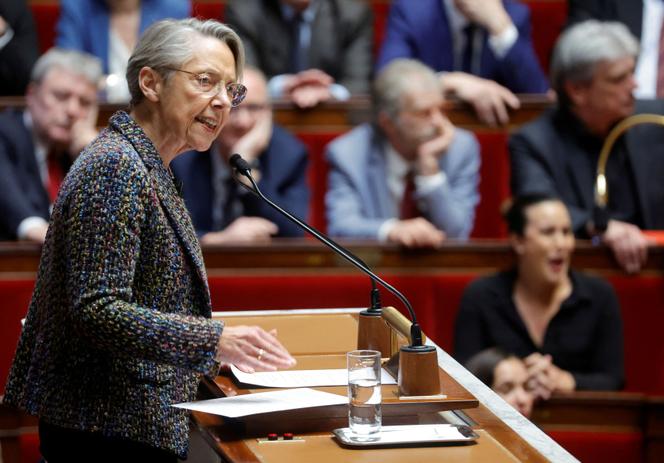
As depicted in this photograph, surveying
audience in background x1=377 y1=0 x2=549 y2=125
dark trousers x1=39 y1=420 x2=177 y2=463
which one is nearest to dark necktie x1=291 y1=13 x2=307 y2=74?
audience in background x1=377 y1=0 x2=549 y2=125

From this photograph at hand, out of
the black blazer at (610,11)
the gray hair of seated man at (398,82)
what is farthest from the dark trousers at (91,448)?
the black blazer at (610,11)

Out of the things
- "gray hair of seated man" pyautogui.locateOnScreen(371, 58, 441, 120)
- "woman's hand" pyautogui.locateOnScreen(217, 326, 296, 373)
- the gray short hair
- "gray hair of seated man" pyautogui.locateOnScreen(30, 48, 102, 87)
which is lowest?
"woman's hand" pyautogui.locateOnScreen(217, 326, 296, 373)

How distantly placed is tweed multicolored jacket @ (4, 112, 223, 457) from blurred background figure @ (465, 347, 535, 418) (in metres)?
0.71

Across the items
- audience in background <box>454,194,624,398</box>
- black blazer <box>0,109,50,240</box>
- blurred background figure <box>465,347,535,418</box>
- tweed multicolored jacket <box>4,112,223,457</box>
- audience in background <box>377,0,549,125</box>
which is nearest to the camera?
tweed multicolored jacket <box>4,112,223,457</box>

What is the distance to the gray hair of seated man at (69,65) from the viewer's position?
5.80 ft

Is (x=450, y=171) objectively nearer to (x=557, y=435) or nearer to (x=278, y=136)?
(x=278, y=136)

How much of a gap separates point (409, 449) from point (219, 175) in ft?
3.47

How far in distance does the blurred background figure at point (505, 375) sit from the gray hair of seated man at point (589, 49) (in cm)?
51

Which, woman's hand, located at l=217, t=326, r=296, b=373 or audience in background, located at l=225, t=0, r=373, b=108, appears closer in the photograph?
woman's hand, located at l=217, t=326, r=296, b=373

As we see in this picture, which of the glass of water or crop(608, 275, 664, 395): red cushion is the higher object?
the glass of water

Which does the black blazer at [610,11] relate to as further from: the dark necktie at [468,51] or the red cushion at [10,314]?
the red cushion at [10,314]

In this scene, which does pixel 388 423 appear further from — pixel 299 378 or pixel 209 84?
pixel 209 84

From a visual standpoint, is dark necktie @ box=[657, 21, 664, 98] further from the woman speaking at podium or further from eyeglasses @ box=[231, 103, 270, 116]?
the woman speaking at podium

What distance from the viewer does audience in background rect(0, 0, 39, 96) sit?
6.59 ft
